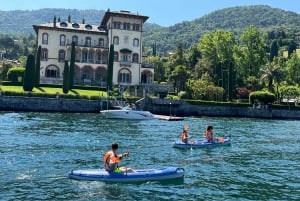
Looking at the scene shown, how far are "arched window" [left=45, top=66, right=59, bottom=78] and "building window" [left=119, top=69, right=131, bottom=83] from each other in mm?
15075

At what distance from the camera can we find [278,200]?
19406 mm

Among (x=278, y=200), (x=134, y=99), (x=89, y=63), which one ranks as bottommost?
(x=278, y=200)

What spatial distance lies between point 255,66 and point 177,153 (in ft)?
267

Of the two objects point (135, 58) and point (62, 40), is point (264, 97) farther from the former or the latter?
point (62, 40)

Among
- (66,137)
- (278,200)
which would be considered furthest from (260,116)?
(278,200)

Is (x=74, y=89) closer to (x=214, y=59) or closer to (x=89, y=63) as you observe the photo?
(x=89, y=63)

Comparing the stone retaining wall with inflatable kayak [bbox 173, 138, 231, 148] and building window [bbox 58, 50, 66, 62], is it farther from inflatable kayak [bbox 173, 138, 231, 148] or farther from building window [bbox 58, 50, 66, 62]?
inflatable kayak [bbox 173, 138, 231, 148]

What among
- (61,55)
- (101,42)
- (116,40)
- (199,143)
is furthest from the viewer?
(101,42)

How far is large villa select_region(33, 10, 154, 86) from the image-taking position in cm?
10194

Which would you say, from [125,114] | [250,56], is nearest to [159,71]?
[250,56]

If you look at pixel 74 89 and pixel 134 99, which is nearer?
pixel 134 99

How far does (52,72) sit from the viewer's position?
10225 cm

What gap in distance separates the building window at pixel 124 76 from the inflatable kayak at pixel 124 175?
80.4 meters

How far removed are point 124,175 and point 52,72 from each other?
84.0 m
